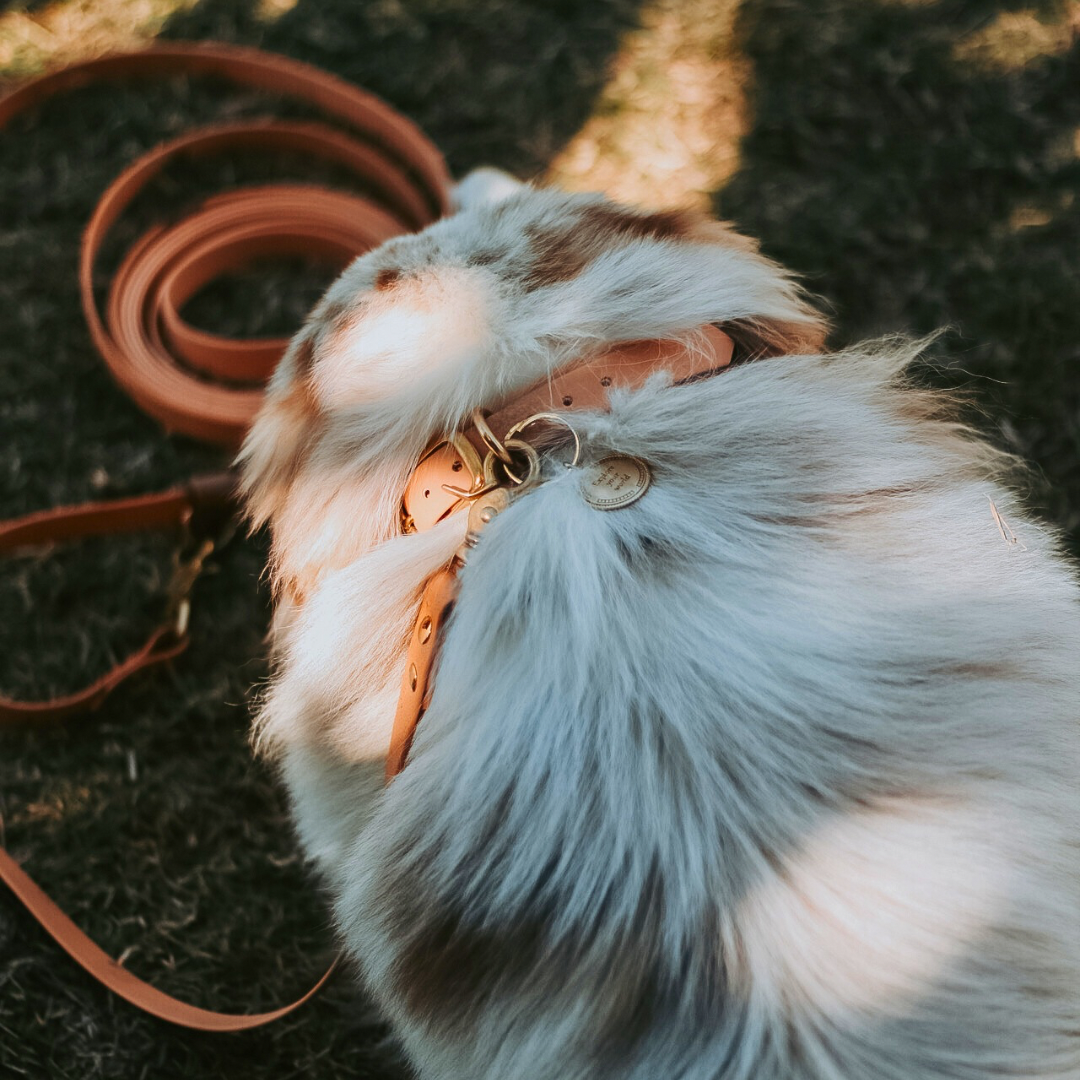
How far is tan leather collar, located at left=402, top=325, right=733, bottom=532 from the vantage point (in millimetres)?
1175

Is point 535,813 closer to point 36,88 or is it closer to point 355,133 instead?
point 355,133

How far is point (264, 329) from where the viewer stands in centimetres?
247

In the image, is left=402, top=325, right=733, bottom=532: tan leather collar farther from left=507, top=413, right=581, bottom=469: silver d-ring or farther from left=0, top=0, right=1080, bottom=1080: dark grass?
left=0, top=0, right=1080, bottom=1080: dark grass

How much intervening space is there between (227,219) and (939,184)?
74.2 inches

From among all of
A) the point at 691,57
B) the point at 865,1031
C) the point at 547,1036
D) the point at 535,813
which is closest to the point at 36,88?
the point at 691,57

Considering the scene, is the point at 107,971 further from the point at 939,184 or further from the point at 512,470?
the point at 939,184

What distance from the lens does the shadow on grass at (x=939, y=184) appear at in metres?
2.31

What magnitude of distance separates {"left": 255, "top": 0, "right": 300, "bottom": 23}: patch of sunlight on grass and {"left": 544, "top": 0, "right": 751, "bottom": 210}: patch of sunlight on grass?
979mm

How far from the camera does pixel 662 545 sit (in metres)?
1.07

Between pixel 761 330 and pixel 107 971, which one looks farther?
pixel 107 971

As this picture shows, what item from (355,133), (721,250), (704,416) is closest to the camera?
(704,416)

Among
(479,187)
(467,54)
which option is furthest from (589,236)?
(467,54)

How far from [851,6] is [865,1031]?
2.83 m

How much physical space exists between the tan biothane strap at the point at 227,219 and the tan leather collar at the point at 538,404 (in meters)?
1.10
